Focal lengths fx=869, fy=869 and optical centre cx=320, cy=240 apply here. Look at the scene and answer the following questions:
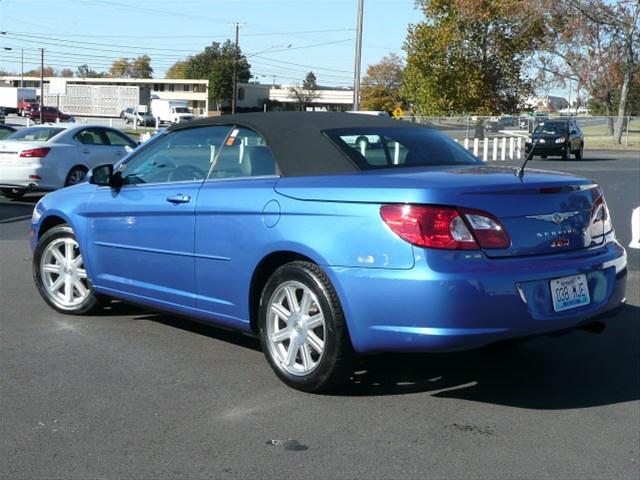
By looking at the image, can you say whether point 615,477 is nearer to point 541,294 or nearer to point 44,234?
point 541,294

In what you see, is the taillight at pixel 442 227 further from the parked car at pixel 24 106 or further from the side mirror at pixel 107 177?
the parked car at pixel 24 106

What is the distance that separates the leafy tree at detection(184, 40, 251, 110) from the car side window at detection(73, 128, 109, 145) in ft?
247

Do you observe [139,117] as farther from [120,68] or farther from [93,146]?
[120,68]

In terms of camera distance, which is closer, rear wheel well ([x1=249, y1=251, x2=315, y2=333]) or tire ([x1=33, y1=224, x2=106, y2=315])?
rear wheel well ([x1=249, y1=251, x2=315, y2=333])

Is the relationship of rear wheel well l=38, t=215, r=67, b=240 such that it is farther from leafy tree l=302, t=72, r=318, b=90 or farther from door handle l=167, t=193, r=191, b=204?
leafy tree l=302, t=72, r=318, b=90

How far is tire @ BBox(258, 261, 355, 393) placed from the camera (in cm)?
467

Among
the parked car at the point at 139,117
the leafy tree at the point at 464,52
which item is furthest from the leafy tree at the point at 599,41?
the parked car at the point at 139,117

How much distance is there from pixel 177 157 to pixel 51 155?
10084mm

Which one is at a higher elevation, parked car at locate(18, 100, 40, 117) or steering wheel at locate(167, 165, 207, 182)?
parked car at locate(18, 100, 40, 117)

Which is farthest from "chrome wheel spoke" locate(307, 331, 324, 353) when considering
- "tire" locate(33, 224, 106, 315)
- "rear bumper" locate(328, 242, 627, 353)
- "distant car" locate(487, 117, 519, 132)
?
"distant car" locate(487, 117, 519, 132)

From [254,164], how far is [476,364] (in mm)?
1914

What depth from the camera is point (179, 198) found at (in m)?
5.66

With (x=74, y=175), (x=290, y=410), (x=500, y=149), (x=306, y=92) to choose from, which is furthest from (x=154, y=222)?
(x=306, y=92)

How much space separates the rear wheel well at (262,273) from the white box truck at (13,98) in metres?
86.3
